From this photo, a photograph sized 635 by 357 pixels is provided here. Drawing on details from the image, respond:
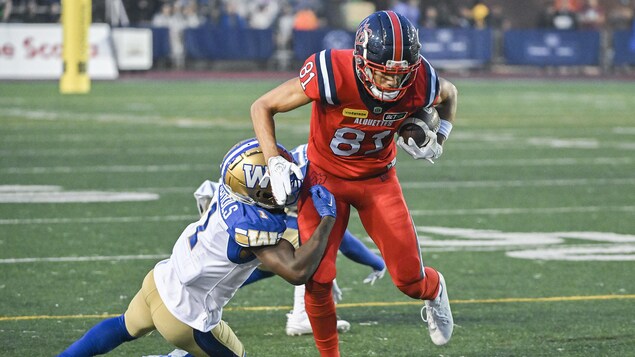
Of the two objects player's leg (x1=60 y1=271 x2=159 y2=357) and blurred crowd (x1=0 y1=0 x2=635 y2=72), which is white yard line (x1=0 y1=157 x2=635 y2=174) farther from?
blurred crowd (x1=0 y1=0 x2=635 y2=72)

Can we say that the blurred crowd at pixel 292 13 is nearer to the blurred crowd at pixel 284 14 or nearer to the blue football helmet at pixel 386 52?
the blurred crowd at pixel 284 14

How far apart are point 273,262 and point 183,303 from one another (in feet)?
1.27

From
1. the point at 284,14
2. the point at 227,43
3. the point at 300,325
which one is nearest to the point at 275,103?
the point at 300,325

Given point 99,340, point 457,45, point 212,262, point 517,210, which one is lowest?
point 457,45

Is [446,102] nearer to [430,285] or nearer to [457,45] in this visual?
[430,285]

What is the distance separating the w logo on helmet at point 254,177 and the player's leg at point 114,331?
0.56 metres

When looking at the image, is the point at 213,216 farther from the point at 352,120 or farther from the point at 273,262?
the point at 352,120

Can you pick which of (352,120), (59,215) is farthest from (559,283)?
(59,215)

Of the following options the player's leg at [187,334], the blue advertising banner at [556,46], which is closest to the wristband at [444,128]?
the player's leg at [187,334]

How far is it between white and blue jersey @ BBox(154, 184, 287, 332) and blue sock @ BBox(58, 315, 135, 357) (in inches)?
9.4

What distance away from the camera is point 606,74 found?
28.7 metres

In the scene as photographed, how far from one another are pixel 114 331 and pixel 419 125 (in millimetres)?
1615

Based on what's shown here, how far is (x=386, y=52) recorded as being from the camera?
17.1 ft

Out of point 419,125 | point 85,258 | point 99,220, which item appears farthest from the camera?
point 99,220
